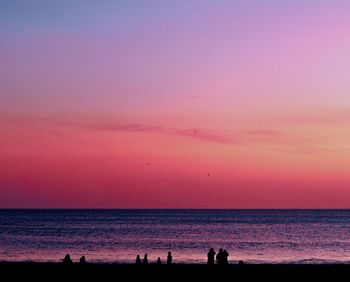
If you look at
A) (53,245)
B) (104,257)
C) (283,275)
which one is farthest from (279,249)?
(283,275)

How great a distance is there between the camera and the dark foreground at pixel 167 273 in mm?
28250

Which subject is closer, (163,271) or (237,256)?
(163,271)

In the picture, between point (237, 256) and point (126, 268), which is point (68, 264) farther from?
point (237, 256)

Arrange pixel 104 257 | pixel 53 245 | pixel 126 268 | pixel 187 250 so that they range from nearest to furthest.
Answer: pixel 126 268 → pixel 104 257 → pixel 187 250 → pixel 53 245

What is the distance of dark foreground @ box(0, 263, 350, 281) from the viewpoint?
28.2 m

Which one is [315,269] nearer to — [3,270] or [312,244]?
[3,270]

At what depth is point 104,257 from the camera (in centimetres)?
5919

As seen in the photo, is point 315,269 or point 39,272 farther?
point 315,269

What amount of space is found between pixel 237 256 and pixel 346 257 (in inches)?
381

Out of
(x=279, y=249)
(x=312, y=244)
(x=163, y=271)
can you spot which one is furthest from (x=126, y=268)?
(x=312, y=244)

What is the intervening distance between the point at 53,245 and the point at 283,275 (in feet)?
160

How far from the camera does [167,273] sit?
29906mm

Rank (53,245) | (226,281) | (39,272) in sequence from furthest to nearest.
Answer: (53,245), (39,272), (226,281)

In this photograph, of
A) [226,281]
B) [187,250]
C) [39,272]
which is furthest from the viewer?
[187,250]
